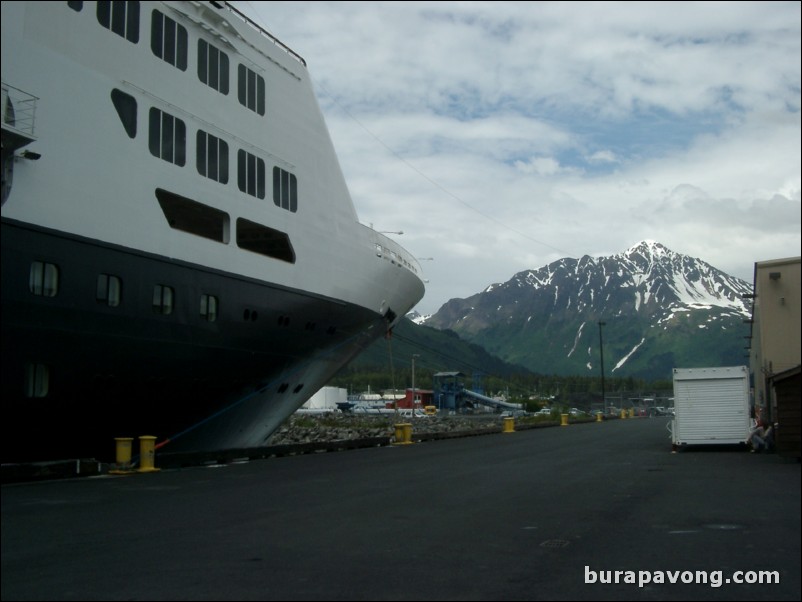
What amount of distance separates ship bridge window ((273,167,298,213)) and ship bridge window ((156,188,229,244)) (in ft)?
5.44

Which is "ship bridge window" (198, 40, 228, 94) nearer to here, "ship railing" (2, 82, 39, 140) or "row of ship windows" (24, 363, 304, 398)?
"ship railing" (2, 82, 39, 140)

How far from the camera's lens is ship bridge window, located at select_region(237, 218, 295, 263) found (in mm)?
19767

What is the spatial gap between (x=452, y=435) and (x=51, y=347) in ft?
70.4

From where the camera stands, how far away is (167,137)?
16266 millimetres

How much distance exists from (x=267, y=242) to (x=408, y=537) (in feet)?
45.4

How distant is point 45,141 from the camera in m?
13.2

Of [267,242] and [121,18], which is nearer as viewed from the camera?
[121,18]

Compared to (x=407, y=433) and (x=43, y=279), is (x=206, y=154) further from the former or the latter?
(x=407, y=433)

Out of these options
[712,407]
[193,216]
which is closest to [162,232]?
[193,216]

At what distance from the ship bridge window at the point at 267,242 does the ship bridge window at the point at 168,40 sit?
432cm

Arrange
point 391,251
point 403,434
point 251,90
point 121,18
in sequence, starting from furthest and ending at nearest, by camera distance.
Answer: point 403,434 < point 391,251 < point 251,90 < point 121,18

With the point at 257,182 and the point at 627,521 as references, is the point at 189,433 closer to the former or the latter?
the point at 257,182

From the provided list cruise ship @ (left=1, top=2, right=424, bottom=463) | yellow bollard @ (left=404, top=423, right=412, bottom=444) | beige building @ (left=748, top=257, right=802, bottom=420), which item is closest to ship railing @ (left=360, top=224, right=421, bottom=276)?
cruise ship @ (left=1, top=2, right=424, bottom=463)

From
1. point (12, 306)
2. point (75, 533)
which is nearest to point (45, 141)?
point (12, 306)
